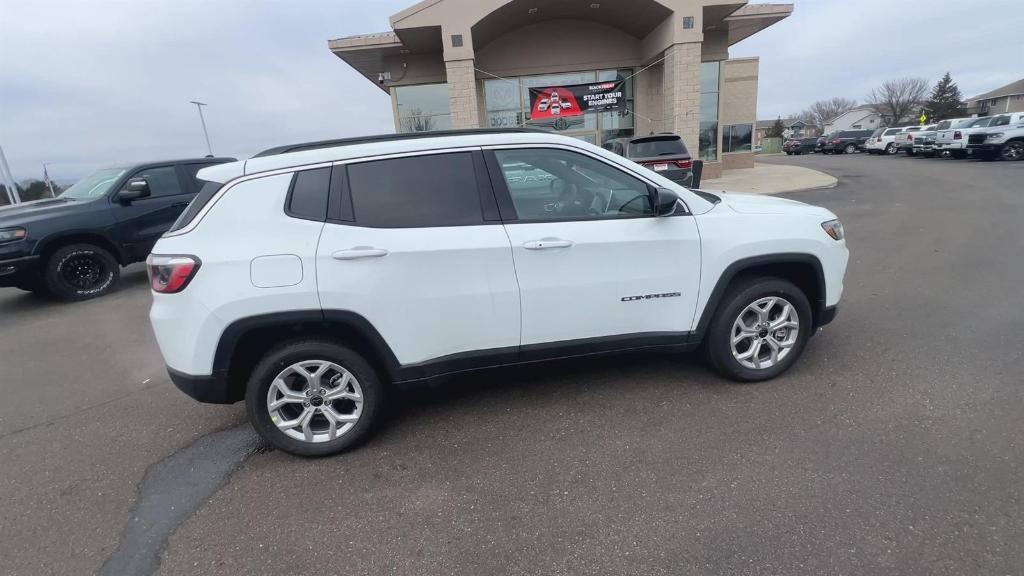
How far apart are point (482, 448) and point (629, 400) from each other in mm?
1073

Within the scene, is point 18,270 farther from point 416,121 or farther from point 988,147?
point 988,147

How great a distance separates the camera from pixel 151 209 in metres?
7.96

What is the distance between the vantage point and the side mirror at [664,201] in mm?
3107

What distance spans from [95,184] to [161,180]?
37.5 inches

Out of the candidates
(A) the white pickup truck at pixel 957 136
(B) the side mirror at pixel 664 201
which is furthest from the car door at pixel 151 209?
(A) the white pickup truck at pixel 957 136

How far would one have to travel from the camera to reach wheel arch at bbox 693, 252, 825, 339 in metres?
3.41

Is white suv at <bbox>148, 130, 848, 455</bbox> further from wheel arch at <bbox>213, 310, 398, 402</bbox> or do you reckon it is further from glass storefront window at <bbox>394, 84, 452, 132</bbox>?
glass storefront window at <bbox>394, 84, 452, 132</bbox>

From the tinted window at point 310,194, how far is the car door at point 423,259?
63 mm

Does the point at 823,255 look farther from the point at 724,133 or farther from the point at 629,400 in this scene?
the point at 724,133

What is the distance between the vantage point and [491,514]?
2.58m

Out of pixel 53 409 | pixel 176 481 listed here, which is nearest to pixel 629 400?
pixel 176 481

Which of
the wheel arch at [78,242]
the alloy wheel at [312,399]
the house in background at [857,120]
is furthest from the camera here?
the house in background at [857,120]

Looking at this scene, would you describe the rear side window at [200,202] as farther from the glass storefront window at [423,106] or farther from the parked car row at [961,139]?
the parked car row at [961,139]

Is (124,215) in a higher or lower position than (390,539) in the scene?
higher
